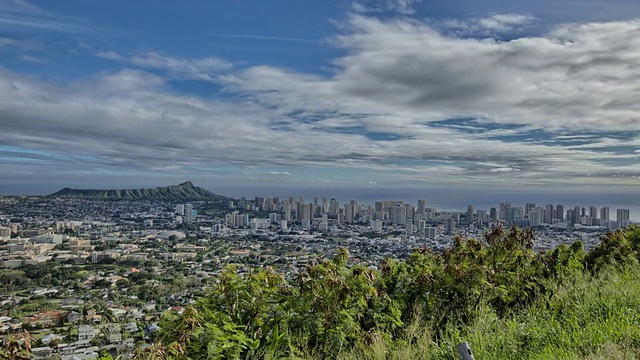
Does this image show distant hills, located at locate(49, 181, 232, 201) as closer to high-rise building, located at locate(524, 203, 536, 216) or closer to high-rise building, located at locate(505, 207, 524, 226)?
high-rise building, located at locate(505, 207, 524, 226)

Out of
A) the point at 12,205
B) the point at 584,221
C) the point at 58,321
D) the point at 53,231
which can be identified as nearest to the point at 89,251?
the point at 53,231

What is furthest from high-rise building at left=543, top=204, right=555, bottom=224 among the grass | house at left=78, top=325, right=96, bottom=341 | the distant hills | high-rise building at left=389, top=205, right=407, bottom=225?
the distant hills

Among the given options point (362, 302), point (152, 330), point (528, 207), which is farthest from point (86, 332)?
point (528, 207)

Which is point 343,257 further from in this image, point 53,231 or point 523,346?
point 53,231

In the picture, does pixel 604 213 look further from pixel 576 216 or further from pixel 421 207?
pixel 421 207

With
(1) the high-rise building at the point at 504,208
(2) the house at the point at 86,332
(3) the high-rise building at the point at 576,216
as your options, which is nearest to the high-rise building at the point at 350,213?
(1) the high-rise building at the point at 504,208

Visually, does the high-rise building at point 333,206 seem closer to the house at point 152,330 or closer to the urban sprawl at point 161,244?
the urban sprawl at point 161,244
